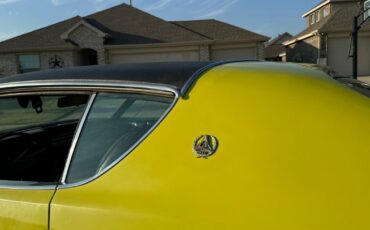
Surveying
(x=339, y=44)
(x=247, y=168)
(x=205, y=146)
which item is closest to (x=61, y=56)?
(x=339, y=44)

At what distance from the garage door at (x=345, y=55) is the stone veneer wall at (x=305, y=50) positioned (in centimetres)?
129

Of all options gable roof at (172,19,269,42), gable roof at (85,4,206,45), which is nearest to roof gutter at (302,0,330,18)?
gable roof at (172,19,269,42)

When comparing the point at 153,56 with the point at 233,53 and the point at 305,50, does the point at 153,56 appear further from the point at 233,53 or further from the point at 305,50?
the point at 305,50

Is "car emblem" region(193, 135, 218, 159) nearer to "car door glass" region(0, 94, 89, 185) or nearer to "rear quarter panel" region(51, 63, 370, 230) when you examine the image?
"rear quarter panel" region(51, 63, 370, 230)

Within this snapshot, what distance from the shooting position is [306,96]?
1.51 m

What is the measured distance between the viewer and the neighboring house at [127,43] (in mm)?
27281

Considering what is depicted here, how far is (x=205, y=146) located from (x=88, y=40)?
91.7ft

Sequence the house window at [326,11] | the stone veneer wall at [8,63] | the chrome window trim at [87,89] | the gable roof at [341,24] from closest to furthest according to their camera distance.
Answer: the chrome window trim at [87,89] → the stone veneer wall at [8,63] → the gable roof at [341,24] → the house window at [326,11]

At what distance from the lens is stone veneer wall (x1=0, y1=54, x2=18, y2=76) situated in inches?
1128

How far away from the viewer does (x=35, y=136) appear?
2.97 meters

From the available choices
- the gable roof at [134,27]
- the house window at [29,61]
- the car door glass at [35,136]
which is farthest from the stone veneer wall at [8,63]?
the car door glass at [35,136]

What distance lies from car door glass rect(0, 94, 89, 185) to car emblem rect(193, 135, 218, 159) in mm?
626

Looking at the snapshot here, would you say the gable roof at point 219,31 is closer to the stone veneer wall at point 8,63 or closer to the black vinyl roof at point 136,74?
the stone veneer wall at point 8,63

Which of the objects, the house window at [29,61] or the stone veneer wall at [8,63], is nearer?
the house window at [29,61]
